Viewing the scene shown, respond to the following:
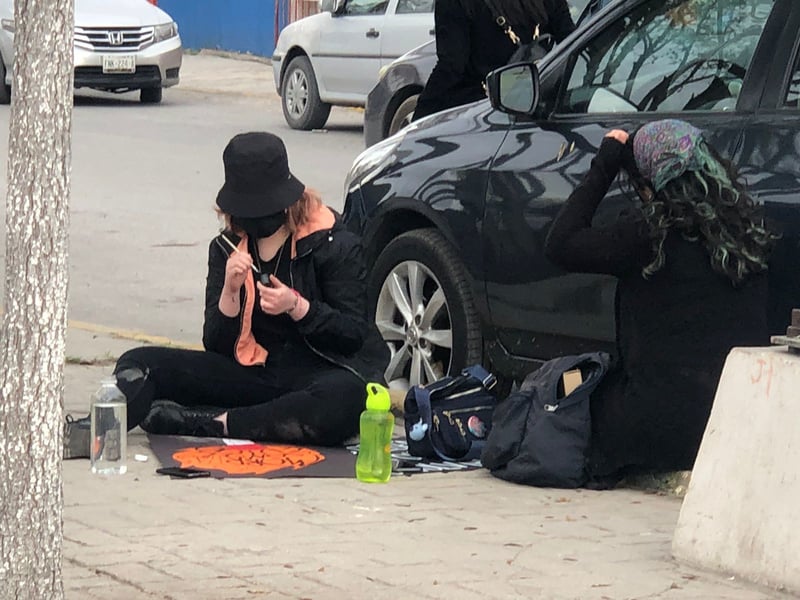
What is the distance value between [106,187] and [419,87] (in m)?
2.60

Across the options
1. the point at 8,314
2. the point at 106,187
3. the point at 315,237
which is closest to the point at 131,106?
the point at 106,187

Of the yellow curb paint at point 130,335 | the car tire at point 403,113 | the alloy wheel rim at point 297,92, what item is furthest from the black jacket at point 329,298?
the alloy wheel rim at point 297,92

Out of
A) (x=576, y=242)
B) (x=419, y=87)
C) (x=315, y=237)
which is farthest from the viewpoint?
(x=419, y=87)

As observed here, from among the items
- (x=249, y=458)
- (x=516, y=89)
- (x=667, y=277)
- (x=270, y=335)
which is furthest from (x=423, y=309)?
(x=667, y=277)

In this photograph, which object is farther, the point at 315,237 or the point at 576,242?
the point at 315,237

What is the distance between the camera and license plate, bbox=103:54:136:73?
20438 mm

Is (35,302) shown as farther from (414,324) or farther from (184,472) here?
(414,324)

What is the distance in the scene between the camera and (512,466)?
19.7ft

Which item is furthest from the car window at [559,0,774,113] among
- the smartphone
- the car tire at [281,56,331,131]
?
the car tire at [281,56,331,131]

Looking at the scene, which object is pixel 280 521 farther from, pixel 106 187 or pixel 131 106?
pixel 131 106

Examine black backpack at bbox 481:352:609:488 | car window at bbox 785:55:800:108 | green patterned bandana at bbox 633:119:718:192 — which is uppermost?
car window at bbox 785:55:800:108

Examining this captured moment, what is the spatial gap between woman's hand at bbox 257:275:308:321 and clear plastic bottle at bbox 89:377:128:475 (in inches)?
24.7

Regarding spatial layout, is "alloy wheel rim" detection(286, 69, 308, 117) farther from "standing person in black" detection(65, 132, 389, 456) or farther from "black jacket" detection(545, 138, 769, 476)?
"black jacket" detection(545, 138, 769, 476)

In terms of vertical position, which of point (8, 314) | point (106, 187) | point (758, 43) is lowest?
point (106, 187)
